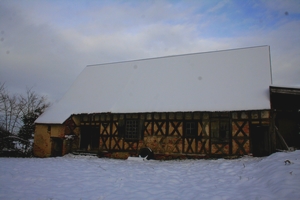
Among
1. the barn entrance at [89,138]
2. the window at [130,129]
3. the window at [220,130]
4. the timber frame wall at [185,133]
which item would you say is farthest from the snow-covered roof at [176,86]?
the barn entrance at [89,138]

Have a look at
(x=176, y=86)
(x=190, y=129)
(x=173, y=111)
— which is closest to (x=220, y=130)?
(x=190, y=129)

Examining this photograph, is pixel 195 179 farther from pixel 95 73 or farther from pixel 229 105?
pixel 95 73

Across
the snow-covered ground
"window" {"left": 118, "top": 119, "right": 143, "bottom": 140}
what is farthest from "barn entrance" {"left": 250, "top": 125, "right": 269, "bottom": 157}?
"window" {"left": 118, "top": 119, "right": 143, "bottom": 140}

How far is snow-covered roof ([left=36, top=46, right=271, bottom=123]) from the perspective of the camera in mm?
13820

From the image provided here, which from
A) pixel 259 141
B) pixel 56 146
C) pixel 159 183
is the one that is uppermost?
pixel 259 141

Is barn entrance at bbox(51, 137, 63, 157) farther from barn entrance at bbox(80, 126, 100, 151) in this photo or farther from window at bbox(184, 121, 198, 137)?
window at bbox(184, 121, 198, 137)

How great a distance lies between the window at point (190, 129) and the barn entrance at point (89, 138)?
6440mm

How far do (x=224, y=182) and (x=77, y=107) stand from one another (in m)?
12.4

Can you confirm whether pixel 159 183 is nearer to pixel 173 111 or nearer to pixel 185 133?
pixel 173 111

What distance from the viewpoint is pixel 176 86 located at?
16.1 meters

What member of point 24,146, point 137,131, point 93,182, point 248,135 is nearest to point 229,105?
point 248,135

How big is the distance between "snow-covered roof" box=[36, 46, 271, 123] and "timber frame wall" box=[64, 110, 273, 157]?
23.9 inches

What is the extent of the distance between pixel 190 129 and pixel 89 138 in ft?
24.4

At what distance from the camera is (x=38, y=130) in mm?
17125
